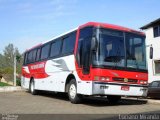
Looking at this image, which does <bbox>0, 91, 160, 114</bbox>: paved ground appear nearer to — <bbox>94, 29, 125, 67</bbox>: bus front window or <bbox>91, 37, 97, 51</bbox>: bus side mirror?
<bbox>94, 29, 125, 67</bbox>: bus front window

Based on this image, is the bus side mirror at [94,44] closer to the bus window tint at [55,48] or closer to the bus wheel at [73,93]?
the bus wheel at [73,93]

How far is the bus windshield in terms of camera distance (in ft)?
46.1

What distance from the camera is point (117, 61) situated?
1434cm

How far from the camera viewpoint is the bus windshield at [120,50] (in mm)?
14039

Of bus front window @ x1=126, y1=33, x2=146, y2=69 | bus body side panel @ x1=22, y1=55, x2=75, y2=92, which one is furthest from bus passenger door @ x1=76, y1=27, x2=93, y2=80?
bus front window @ x1=126, y1=33, x2=146, y2=69

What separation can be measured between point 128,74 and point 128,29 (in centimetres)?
201

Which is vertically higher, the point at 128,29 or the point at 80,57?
the point at 128,29

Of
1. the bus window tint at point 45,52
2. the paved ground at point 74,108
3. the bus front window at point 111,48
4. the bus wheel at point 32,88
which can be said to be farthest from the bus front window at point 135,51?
the bus wheel at point 32,88

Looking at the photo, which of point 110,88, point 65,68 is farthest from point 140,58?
point 65,68

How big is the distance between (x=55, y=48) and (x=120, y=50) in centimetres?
533

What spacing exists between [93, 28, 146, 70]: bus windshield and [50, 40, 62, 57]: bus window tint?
14.3 ft

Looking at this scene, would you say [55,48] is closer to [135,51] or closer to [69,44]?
[69,44]

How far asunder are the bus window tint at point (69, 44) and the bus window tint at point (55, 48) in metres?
0.76

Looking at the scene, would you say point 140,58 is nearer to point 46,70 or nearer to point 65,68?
point 65,68
